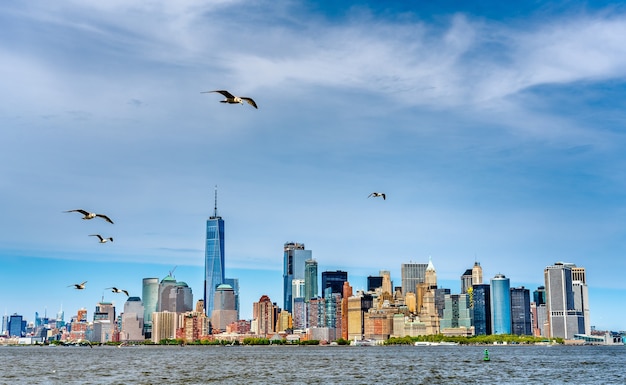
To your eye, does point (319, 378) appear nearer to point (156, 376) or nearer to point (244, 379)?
point (244, 379)

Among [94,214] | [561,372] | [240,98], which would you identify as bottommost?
[561,372]

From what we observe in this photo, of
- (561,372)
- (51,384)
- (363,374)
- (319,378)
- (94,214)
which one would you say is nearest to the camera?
(94,214)

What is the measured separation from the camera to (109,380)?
112 meters

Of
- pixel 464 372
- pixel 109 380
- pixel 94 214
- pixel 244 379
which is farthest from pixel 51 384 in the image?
pixel 464 372

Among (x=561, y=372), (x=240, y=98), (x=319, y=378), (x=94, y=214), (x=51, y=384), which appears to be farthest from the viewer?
(x=561, y=372)

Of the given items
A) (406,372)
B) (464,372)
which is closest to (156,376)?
(406,372)

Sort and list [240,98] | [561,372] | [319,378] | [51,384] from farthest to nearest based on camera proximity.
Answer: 1. [561,372]
2. [319,378]
3. [51,384]
4. [240,98]

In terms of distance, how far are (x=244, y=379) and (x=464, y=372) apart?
117 feet

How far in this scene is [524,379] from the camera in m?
111

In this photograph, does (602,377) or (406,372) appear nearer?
(602,377)

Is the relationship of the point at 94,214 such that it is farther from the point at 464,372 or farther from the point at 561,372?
the point at 561,372

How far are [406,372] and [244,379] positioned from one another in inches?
1114

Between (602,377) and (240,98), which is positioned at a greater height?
(240,98)

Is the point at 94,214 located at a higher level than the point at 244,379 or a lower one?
higher
